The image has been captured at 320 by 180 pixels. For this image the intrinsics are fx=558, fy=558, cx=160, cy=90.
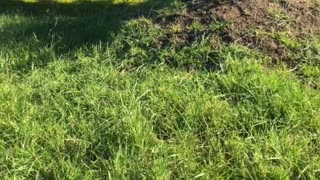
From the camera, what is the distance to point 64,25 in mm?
7512

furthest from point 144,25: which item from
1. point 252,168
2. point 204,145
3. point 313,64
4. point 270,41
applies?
point 252,168

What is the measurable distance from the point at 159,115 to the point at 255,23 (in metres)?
1.57

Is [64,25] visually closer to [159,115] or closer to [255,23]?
[255,23]

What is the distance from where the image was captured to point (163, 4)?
20.4 ft

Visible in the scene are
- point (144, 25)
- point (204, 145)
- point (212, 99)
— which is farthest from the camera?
point (144, 25)

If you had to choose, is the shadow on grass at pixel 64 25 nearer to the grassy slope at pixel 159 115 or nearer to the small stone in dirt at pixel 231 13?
the grassy slope at pixel 159 115

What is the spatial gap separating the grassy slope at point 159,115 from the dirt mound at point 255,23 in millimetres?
163

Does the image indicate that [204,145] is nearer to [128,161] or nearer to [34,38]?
[128,161]

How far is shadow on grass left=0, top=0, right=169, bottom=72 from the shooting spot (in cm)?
630

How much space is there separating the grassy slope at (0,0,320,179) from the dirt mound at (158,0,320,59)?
0.16 meters

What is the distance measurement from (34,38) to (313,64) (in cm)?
339

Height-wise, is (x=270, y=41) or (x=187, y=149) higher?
(x=270, y=41)

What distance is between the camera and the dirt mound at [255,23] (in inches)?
197

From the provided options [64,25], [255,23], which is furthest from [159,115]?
[64,25]
